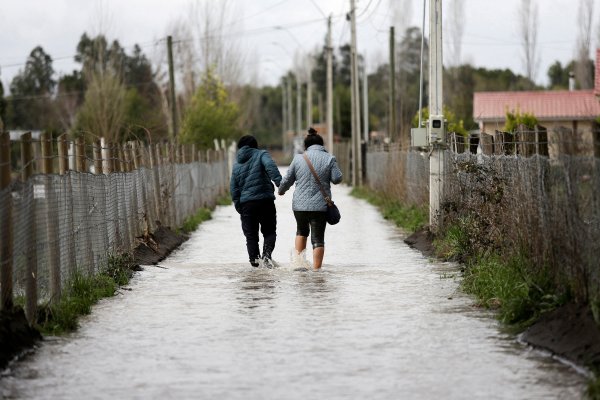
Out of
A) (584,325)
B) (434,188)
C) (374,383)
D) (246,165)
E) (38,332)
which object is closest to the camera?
(374,383)

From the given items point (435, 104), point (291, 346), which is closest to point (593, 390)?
point (291, 346)

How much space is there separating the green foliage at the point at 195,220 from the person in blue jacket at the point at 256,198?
762 cm

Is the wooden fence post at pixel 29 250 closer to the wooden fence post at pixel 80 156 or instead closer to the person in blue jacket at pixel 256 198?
the wooden fence post at pixel 80 156

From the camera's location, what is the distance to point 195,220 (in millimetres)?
28281

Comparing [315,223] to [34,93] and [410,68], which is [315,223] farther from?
[410,68]

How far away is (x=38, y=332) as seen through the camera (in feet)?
35.5

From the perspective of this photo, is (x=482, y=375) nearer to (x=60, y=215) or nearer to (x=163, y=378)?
(x=163, y=378)

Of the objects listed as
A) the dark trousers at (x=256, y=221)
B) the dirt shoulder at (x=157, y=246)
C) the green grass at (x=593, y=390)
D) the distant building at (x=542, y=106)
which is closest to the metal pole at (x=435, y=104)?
the dirt shoulder at (x=157, y=246)

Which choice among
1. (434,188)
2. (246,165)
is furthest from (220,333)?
(434,188)

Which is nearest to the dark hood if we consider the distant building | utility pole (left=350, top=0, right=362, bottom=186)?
utility pole (left=350, top=0, right=362, bottom=186)

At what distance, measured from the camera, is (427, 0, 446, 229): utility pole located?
2186cm

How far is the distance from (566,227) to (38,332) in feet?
14.4

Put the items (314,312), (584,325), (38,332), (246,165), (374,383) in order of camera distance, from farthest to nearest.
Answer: (246,165)
(314,312)
(38,332)
(584,325)
(374,383)

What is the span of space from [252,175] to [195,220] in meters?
10.7
